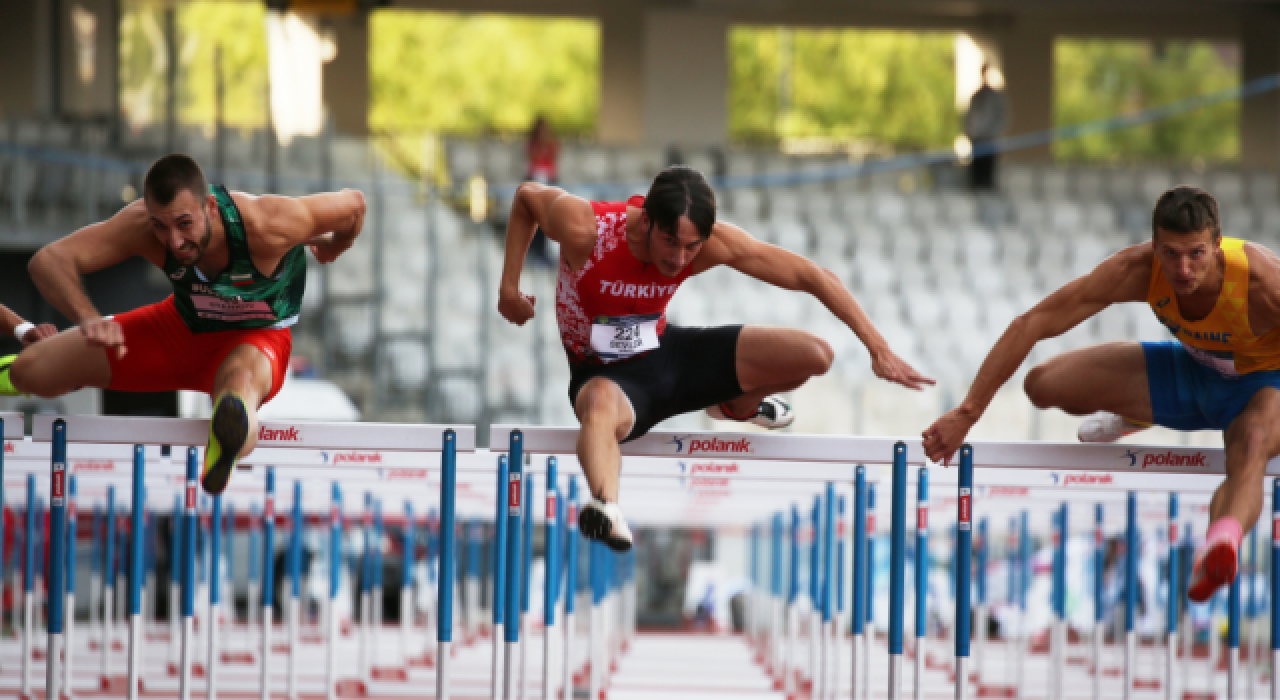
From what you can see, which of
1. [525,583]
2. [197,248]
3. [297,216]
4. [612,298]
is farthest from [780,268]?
[525,583]

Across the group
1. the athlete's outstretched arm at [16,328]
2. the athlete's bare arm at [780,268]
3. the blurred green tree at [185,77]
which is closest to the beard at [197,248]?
the athlete's outstretched arm at [16,328]

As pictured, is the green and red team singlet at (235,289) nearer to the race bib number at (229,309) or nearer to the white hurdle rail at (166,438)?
the race bib number at (229,309)

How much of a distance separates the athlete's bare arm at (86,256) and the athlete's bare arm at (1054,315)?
2715 millimetres

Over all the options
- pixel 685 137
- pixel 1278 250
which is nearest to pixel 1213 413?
pixel 1278 250

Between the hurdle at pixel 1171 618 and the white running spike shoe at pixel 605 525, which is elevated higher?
the white running spike shoe at pixel 605 525

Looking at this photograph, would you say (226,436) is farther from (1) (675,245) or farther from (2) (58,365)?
(1) (675,245)

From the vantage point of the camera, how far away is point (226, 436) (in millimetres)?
4191

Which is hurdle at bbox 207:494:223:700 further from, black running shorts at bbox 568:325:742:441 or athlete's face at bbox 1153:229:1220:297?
athlete's face at bbox 1153:229:1220:297

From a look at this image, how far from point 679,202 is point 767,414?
44.2 inches

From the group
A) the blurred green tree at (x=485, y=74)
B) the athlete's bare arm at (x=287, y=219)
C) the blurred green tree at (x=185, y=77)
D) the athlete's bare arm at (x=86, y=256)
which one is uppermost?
the blurred green tree at (x=485, y=74)

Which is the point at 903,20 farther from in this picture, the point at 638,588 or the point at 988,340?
the point at 638,588

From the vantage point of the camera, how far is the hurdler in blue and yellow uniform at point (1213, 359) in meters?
4.39

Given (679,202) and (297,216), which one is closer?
(679,202)

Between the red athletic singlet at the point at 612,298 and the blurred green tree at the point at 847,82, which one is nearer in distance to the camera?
the red athletic singlet at the point at 612,298
